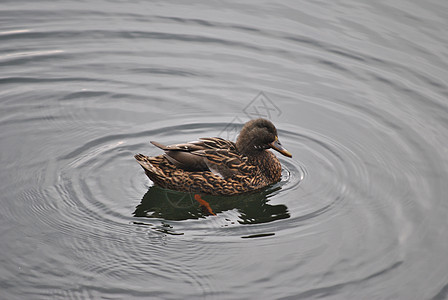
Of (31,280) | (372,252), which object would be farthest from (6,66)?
(372,252)

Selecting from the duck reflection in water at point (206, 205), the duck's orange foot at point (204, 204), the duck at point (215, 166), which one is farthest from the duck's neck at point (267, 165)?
the duck's orange foot at point (204, 204)

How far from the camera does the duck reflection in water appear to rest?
8.16 m

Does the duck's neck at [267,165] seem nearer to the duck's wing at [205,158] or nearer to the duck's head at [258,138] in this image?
the duck's head at [258,138]

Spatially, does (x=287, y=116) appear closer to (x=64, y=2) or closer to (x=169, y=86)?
(x=169, y=86)

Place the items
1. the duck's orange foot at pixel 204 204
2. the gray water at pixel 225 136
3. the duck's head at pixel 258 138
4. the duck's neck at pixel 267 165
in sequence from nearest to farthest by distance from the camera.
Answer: the gray water at pixel 225 136
the duck's orange foot at pixel 204 204
the duck's head at pixel 258 138
the duck's neck at pixel 267 165

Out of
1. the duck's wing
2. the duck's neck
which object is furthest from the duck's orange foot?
the duck's neck

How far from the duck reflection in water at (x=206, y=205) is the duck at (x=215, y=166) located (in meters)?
0.10

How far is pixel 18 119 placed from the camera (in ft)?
32.9

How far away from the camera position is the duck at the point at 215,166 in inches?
345

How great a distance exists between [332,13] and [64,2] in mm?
6007

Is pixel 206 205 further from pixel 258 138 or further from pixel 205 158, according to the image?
pixel 258 138

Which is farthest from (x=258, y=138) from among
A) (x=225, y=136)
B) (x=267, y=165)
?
(x=225, y=136)

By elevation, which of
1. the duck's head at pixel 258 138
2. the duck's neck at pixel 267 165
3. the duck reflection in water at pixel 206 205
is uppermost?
the duck's head at pixel 258 138

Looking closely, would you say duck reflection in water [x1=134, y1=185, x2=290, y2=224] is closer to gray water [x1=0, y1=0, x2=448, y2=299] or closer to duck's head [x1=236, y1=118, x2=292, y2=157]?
gray water [x1=0, y1=0, x2=448, y2=299]
